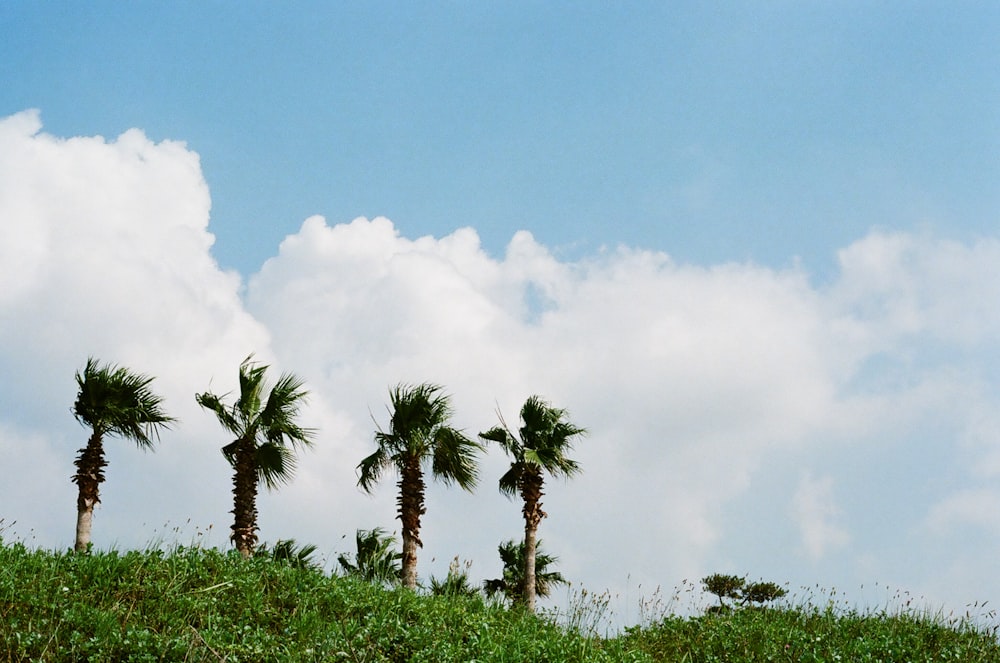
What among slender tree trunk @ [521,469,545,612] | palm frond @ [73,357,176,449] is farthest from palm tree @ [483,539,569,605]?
palm frond @ [73,357,176,449]

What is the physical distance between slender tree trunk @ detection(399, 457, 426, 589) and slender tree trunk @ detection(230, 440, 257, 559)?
12.4ft

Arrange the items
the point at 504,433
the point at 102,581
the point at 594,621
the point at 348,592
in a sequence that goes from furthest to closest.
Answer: the point at 504,433 < the point at 594,621 < the point at 348,592 < the point at 102,581

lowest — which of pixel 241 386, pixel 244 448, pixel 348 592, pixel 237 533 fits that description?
pixel 348 592

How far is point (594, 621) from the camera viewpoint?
1385cm

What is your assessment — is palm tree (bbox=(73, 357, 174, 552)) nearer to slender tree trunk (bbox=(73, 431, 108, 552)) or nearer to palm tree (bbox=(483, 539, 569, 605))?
slender tree trunk (bbox=(73, 431, 108, 552))

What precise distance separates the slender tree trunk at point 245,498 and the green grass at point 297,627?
8.98 m

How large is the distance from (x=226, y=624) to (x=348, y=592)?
2.30 m

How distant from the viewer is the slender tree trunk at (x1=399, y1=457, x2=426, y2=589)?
2272cm

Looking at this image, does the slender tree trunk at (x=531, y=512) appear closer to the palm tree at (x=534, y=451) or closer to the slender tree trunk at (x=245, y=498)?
the palm tree at (x=534, y=451)

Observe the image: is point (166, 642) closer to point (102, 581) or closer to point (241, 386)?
point (102, 581)

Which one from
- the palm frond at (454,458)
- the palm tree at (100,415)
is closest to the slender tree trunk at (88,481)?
the palm tree at (100,415)

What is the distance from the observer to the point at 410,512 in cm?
2284

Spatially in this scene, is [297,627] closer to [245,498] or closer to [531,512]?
[245,498]

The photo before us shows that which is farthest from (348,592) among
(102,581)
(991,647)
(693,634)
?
(991,647)
